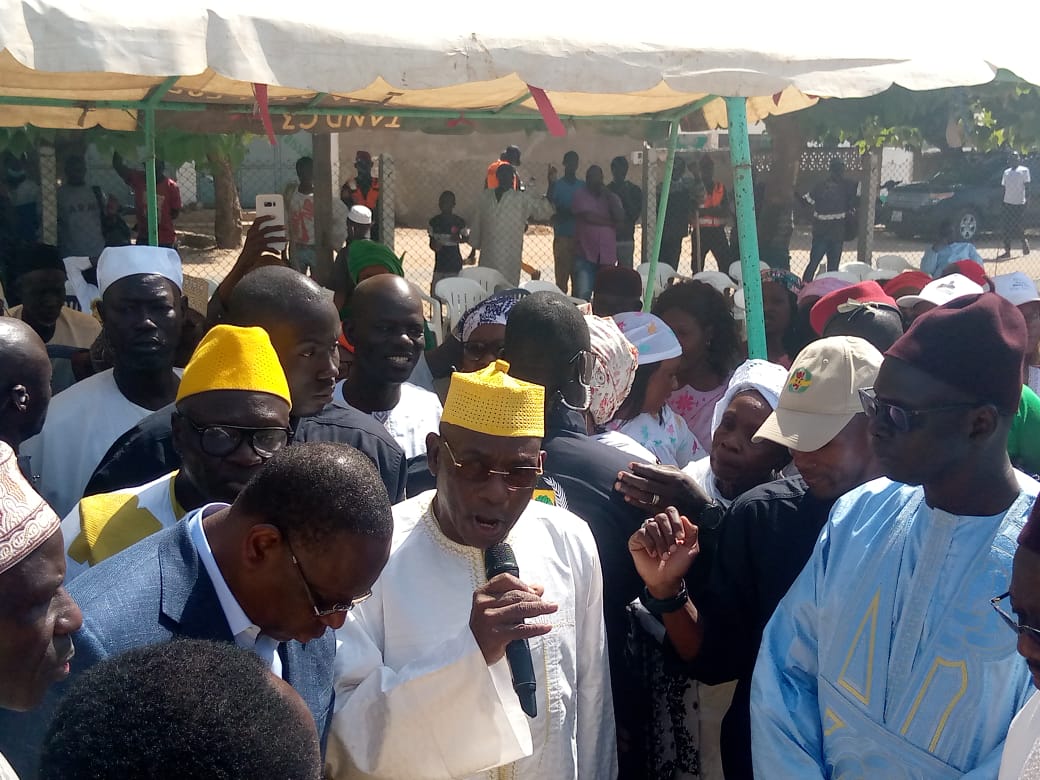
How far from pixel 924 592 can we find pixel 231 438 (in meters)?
1.63

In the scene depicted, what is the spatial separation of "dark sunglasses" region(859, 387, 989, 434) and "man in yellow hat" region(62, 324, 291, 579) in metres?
1.42

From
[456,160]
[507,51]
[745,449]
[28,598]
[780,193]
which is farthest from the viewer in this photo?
[456,160]

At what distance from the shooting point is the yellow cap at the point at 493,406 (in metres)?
2.51

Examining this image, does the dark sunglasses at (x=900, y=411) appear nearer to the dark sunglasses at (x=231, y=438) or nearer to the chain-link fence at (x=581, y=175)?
the dark sunglasses at (x=231, y=438)

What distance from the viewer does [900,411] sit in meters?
2.34

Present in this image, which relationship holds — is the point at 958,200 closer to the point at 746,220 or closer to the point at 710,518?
the point at 746,220

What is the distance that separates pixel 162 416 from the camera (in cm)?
314

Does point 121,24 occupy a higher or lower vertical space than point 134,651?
higher

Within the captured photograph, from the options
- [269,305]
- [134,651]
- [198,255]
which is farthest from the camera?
[198,255]

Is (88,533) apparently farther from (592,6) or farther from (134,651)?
(592,6)

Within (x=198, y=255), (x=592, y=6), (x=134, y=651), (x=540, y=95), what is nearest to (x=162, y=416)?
(x=134, y=651)

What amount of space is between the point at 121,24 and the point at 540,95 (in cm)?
190

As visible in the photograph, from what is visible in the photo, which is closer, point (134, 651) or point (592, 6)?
point (134, 651)

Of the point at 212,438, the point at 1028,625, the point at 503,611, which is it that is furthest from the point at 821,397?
the point at 212,438
